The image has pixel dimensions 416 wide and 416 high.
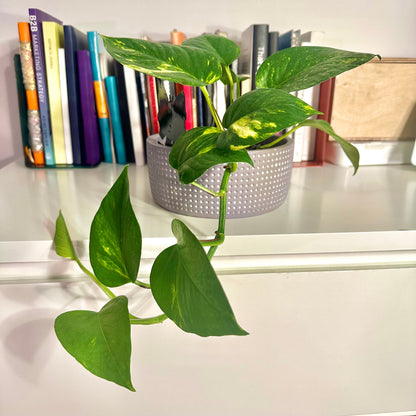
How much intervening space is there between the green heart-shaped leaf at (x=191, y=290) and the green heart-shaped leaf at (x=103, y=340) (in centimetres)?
5

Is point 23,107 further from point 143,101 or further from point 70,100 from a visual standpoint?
point 143,101

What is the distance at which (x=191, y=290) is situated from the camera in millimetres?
292

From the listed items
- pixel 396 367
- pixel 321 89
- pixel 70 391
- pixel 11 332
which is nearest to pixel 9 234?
pixel 11 332

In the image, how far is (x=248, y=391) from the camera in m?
0.58

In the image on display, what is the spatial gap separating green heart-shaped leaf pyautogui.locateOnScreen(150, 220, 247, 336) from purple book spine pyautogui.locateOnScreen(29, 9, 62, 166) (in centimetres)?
59

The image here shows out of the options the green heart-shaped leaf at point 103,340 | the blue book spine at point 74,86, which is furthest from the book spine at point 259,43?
the green heart-shaped leaf at point 103,340

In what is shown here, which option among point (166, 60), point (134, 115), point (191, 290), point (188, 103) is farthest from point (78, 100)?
point (191, 290)

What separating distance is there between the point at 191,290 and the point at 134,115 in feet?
2.00

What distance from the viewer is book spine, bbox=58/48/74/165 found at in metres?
0.77

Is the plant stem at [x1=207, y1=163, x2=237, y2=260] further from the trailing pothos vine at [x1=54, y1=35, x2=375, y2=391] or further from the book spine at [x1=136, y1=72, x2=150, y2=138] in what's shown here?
the book spine at [x1=136, y1=72, x2=150, y2=138]

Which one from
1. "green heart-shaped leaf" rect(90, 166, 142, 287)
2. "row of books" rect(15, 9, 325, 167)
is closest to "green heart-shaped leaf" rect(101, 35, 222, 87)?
"green heart-shaped leaf" rect(90, 166, 142, 287)

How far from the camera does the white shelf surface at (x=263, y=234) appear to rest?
48 cm

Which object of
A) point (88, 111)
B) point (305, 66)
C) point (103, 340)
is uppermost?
point (305, 66)

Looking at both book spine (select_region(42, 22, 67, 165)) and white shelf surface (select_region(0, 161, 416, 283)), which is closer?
white shelf surface (select_region(0, 161, 416, 283))
